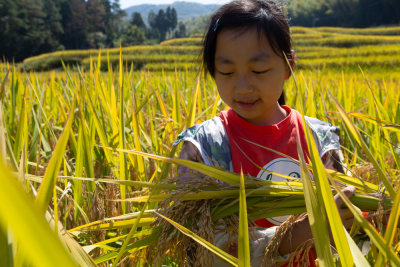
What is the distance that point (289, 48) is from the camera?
0.97m

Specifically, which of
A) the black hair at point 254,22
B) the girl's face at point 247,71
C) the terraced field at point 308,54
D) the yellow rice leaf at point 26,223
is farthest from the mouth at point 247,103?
the terraced field at point 308,54

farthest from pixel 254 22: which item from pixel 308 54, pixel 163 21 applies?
pixel 163 21

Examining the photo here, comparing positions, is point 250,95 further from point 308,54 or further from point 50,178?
point 308,54

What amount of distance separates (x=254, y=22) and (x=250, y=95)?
0.57ft

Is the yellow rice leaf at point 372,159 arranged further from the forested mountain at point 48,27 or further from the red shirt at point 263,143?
the forested mountain at point 48,27

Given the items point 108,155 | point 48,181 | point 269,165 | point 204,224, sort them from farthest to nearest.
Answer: point 108,155 → point 269,165 → point 204,224 → point 48,181

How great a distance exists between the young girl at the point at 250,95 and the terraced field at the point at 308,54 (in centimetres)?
851

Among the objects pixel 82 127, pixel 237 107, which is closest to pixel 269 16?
pixel 237 107

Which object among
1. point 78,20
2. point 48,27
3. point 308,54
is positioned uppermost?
point 78,20

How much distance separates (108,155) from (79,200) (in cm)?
16

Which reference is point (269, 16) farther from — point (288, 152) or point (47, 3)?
point (47, 3)

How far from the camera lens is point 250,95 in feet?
2.90

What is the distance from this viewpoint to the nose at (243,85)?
0.86m

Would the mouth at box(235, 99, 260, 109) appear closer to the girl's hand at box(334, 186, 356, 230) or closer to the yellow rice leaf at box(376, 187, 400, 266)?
the girl's hand at box(334, 186, 356, 230)
